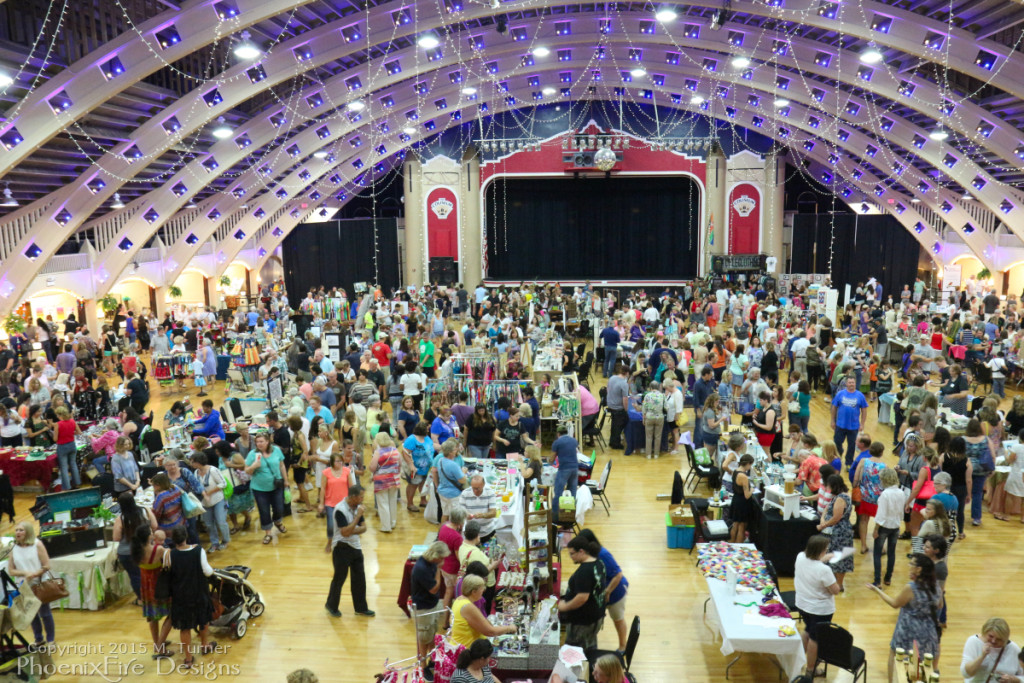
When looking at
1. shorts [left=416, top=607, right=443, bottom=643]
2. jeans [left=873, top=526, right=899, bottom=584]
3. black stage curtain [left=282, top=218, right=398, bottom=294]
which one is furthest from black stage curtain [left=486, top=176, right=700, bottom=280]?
shorts [left=416, top=607, right=443, bottom=643]

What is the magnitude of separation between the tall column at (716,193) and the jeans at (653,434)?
1758 cm

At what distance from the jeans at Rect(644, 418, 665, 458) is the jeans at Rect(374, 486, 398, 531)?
3834mm

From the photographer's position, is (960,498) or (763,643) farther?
(960,498)

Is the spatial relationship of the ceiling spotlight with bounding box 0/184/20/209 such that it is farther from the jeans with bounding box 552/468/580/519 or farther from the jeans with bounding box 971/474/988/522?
the jeans with bounding box 971/474/988/522

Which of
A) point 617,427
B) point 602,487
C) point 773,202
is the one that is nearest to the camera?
point 602,487

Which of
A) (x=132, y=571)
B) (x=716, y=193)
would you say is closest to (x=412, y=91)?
(x=716, y=193)

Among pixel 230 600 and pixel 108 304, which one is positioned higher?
pixel 108 304

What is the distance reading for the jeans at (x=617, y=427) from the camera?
36.1 ft

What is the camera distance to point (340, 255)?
100 feet

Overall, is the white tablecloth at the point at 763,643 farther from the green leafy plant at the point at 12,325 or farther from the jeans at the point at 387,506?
the green leafy plant at the point at 12,325

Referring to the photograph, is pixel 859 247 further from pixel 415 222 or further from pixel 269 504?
pixel 269 504

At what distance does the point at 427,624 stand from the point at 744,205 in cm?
2403

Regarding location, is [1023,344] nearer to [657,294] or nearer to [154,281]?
[657,294]

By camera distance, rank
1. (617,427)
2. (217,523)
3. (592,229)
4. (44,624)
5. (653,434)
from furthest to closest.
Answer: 1. (592,229)
2. (617,427)
3. (653,434)
4. (217,523)
5. (44,624)
